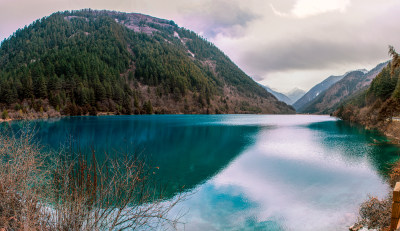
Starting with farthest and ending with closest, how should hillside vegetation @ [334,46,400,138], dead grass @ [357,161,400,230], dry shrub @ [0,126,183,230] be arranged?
1. hillside vegetation @ [334,46,400,138]
2. dead grass @ [357,161,400,230]
3. dry shrub @ [0,126,183,230]

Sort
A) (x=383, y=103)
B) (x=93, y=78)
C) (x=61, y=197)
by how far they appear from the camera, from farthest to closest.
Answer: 1. (x=93, y=78)
2. (x=383, y=103)
3. (x=61, y=197)

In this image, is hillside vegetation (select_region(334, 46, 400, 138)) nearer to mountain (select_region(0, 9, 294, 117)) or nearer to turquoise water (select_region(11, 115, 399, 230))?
turquoise water (select_region(11, 115, 399, 230))

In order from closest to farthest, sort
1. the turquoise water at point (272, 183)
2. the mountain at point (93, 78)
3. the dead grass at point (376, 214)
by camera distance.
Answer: the dead grass at point (376, 214) < the turquoise water at point (272, 183) < the mountain at point (93, 78)

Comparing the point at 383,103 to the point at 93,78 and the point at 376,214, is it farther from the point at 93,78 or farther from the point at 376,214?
Answer: the point at 93,78

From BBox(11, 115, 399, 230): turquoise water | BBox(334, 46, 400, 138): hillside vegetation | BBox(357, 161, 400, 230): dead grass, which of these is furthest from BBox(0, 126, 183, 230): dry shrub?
BBox(334, 46, 400, 138): hillside vegetation

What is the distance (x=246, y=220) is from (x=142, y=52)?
620 ft

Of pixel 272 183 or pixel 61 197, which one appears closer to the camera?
pixel 61 197

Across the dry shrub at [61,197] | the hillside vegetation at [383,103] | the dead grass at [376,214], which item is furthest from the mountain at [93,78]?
the hillside vegetation at [383,103]

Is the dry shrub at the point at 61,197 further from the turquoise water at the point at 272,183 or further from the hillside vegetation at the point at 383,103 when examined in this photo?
the hillside vegetation at the point at 383,103

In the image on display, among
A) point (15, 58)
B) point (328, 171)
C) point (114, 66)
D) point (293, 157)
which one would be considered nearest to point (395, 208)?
point (328, 171)

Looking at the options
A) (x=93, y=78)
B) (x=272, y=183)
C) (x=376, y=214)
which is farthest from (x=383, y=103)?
(x=93, y=78)

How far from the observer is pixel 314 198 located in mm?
14586

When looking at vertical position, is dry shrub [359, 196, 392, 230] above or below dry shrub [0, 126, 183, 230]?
below

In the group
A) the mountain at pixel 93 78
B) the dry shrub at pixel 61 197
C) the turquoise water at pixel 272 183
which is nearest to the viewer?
the dry shrub at pixel 61 197
